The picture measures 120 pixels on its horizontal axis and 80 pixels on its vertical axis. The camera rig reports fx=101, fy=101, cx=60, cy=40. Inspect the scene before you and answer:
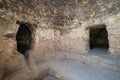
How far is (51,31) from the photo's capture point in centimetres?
575

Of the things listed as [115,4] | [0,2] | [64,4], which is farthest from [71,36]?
[0,2]

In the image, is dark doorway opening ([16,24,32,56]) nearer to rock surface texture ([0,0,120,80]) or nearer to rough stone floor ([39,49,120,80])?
rock surface texture ([0,0,120,80])

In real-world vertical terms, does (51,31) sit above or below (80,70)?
above

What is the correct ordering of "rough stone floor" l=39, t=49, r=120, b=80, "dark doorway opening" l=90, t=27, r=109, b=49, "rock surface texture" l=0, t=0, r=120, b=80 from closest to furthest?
"rough stone floor" l=39, t=49, r=120, b=80 < "rock surface texture" l=0, t=0, r=120, b=80 < "dark doorway opening" l=90, t=27, r=109, b=49

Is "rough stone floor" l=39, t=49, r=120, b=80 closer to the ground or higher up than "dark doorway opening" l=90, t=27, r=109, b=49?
closer to the ground

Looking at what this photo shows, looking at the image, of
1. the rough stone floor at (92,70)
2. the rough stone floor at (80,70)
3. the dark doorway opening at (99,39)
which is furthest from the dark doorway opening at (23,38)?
the dark doorway opening at (99,39)

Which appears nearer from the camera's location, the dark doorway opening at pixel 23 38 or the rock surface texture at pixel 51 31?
the rock surface texture at pixel 51 31

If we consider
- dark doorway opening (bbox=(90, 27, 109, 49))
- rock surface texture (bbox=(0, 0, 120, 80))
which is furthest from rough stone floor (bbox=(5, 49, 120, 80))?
dark doorway opening (bbox=(90, 27, 109, 49))

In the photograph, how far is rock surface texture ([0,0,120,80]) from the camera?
12.2 feet

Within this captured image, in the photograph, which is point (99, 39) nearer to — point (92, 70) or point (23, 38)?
point (92, 70)

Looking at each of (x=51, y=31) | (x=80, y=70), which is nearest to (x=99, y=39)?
(x=51, y=31)

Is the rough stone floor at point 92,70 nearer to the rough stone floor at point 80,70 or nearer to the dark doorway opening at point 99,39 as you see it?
the rough stone floor at point 80,70

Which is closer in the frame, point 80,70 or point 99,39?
point 80,70

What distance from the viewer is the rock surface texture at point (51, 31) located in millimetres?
3715
